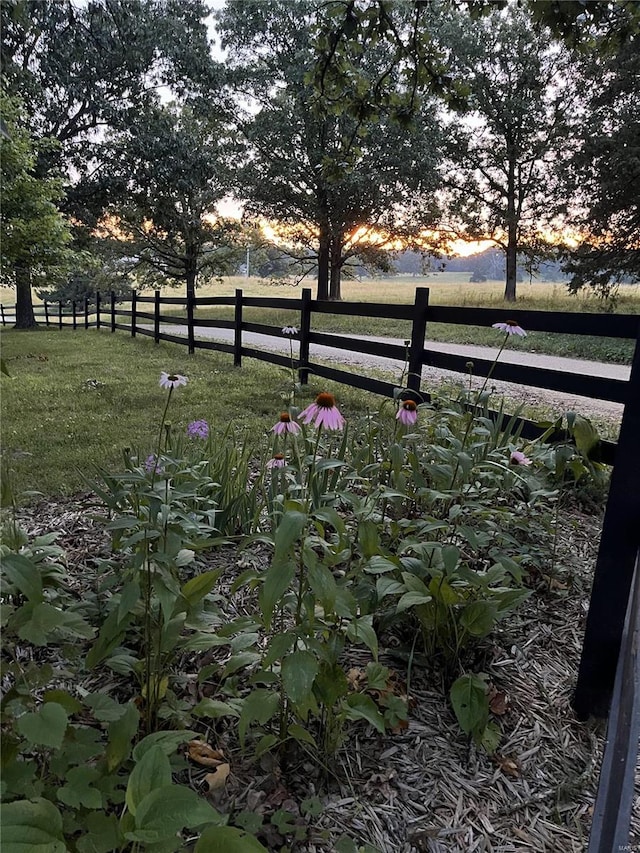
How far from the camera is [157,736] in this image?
42.0 inches

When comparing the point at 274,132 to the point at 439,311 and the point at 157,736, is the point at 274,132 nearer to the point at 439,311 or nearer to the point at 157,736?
A: the point at 439,311

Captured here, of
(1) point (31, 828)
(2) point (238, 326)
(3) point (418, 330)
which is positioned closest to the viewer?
(1) point (31, 828)

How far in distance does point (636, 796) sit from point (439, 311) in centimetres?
333

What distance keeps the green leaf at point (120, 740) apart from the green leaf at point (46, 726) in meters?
0.24

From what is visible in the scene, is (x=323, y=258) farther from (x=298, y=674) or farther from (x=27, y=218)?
(x=298, y=674)

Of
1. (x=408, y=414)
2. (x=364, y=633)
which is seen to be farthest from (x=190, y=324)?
(x=364, y=633)

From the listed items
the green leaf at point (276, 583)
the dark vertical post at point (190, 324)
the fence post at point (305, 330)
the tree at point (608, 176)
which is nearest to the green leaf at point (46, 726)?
the green leaf at point (276, 583)

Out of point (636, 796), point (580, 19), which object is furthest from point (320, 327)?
point (636, 796)

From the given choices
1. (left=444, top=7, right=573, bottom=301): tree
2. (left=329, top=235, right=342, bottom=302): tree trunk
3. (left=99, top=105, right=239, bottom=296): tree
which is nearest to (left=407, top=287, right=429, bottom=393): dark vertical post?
(left=99, top=105, right=239, bottom=296): tree

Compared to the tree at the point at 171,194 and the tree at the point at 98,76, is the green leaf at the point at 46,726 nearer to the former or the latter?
the tree at the point at 98,76

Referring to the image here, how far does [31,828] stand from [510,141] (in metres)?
20.6

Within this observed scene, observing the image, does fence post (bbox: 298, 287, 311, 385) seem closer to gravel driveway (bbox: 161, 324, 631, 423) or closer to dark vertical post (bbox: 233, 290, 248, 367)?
gravel driveway (bbox: 161, 324, 631, 423)

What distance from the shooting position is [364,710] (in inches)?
50.3

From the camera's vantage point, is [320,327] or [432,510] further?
[320,327]
